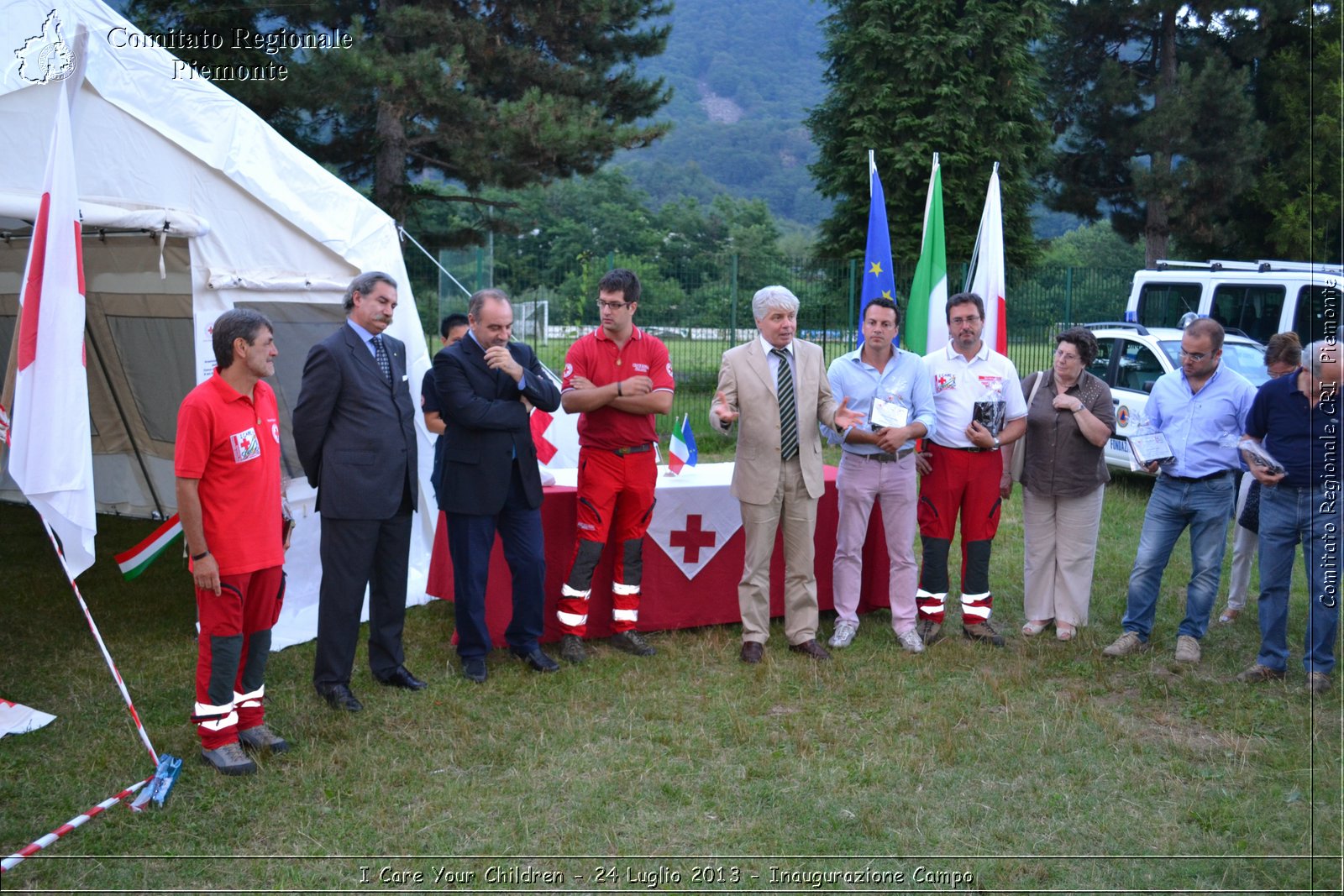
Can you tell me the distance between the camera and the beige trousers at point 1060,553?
5590mm

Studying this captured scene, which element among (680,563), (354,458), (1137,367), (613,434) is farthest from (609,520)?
(1137,367)

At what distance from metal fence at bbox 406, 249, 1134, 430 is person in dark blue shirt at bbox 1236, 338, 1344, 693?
7938 millimetres

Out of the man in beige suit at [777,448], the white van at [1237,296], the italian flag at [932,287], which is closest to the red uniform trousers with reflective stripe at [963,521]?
the man in beige suit at [777,448]

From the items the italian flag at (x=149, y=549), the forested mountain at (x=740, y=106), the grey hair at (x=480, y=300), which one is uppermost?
the forested mountain at (x=740, y=106)

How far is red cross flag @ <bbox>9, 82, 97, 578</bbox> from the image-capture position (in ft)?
11.8

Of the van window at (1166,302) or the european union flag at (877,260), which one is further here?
the van window at (1166,302)

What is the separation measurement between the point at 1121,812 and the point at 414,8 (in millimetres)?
12898

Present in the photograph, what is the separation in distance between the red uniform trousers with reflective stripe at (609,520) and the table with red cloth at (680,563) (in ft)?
0.67

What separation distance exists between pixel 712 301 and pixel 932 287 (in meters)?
6.96

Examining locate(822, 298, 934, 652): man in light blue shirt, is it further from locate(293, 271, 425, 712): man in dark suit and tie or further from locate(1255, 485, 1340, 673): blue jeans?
locate(293, 271, 425, 712): man in dark suit and tie

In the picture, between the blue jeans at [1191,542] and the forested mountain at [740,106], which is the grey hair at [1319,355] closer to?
the blue jeans at [1191,542]

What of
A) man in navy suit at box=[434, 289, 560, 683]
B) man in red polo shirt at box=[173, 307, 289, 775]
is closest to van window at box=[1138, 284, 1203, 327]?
man in navy suit at box=[434, 289, 560, 683]

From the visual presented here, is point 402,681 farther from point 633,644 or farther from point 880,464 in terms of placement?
point 880,464

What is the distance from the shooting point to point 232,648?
12.8ft
